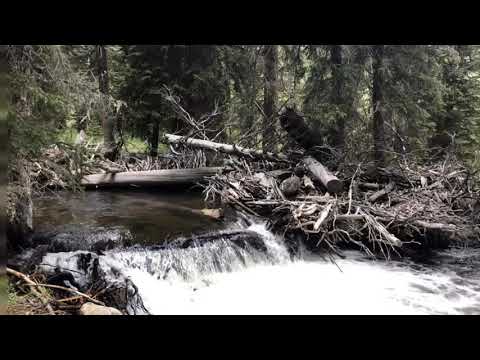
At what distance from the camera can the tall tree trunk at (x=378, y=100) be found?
8.79 m

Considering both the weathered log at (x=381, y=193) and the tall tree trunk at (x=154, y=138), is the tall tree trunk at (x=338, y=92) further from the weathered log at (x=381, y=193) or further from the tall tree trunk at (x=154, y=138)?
the tall tree trunk at (x=154, y=138)

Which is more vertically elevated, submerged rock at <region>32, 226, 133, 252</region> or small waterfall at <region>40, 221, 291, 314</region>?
submerged rock at <region>32, 226, 133, 252</region>

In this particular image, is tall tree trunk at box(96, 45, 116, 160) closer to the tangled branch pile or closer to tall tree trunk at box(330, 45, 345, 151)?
the tangled branch pile

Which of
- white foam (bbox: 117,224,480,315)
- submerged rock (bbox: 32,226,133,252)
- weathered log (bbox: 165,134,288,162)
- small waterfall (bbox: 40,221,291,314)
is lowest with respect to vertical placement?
white foam (bbox: 117,224,480,315)

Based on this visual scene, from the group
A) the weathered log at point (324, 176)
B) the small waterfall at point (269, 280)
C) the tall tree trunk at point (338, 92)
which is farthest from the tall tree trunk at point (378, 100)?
the small waterfall at point (269, 280)

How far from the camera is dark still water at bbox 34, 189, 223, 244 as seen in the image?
5.77 meters

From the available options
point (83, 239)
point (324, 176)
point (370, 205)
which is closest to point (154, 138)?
point (324, 176)

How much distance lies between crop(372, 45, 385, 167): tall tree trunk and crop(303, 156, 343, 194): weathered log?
91.6 inches

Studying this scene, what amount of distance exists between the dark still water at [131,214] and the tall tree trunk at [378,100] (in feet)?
13.9

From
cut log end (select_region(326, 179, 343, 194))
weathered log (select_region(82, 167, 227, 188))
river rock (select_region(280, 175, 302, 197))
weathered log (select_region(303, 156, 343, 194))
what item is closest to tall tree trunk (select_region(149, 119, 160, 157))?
weathered log (select_region(82, 167, 227, 188))

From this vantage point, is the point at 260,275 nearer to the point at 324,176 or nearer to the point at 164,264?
the point at 164,264

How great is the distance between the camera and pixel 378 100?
358 inches

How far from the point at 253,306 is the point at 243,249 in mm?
1308
